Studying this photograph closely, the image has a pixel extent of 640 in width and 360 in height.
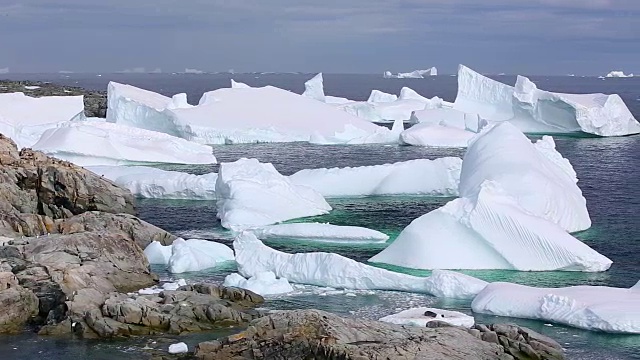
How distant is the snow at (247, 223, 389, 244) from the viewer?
78.3 ft

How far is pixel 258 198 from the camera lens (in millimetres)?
27359

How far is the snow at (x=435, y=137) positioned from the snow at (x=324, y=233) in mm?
21706

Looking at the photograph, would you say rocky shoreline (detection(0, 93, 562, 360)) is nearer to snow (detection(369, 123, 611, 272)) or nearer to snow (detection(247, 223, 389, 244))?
snow (detection(247, 223, 389, 244))

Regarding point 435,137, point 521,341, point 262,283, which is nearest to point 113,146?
point 435,137

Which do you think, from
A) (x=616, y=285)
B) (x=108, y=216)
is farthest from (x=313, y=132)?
(x=616, y=285)

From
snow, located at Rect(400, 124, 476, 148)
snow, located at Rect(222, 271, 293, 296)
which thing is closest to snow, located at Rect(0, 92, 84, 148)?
snow, located at Rect(400, 124, 476, 148)

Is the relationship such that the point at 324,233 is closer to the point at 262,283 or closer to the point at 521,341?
the point at 262,283

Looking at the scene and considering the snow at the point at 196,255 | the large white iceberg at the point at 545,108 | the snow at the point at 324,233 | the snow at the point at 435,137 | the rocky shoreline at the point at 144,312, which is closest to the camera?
the rocky shoreline at the point at 144,312

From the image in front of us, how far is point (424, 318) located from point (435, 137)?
99.2 ft

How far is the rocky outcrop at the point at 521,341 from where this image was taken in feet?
46.7

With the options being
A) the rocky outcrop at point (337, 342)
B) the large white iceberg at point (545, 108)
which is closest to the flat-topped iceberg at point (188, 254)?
the rocky outcrop at point (337, 342)

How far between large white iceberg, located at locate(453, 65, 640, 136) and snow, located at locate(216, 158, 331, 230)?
888 inches

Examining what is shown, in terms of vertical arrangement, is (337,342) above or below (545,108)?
below

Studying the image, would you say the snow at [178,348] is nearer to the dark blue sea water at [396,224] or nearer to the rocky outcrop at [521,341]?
the dark blue sea water at [396,224]
